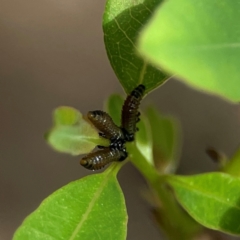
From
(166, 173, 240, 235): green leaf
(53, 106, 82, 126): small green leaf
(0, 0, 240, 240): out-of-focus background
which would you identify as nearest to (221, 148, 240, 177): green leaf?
(166, 173, 240, 235): green leaf

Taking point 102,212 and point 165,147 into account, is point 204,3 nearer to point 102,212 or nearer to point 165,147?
point 102,212

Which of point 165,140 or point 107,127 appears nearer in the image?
point 107,127

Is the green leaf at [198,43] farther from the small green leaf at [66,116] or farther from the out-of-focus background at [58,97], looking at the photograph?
the out-of-focus background at [58,97]

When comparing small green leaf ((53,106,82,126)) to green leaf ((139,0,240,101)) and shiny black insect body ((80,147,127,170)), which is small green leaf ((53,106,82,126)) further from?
green leaf ((139,0,240,101))

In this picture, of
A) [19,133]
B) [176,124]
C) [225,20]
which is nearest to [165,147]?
[176,124]

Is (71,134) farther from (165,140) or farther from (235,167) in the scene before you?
(165,140)

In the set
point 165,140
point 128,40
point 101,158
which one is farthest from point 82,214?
point 165,140

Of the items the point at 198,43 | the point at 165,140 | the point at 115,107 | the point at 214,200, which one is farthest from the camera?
the point at 165,140
